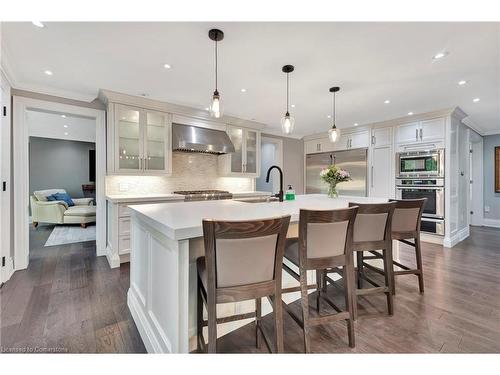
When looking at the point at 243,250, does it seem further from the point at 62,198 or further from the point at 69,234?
the point at 62,198

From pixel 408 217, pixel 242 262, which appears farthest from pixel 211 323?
pixel 408 217

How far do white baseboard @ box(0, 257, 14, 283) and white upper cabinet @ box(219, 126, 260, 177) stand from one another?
3220 millimetres

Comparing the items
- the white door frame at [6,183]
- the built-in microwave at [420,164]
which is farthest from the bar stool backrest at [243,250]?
the built-in microwave at [420,164]

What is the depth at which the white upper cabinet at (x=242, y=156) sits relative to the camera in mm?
4559

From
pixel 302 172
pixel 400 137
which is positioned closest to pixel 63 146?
pixel 302 172

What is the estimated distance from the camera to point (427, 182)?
4203mm

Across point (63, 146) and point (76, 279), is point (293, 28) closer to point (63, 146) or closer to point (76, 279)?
point (76, 279)

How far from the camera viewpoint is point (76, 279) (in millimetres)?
2668

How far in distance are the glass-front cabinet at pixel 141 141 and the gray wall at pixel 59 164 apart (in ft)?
19.8

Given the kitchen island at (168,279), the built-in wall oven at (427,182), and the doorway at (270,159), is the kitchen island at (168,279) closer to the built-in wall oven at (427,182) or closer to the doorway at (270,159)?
the built-in wall oven at (427,182)

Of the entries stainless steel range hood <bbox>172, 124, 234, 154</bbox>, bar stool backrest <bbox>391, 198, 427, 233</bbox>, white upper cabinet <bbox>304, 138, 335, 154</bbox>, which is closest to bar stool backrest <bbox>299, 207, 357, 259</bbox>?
bar stool backrest <bbox>391, 198, 427, 233</bbox>

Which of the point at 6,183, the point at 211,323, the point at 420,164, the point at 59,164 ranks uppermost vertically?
the point at 59,164

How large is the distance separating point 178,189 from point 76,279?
2.03 m

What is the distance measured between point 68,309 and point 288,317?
6.36 feet
